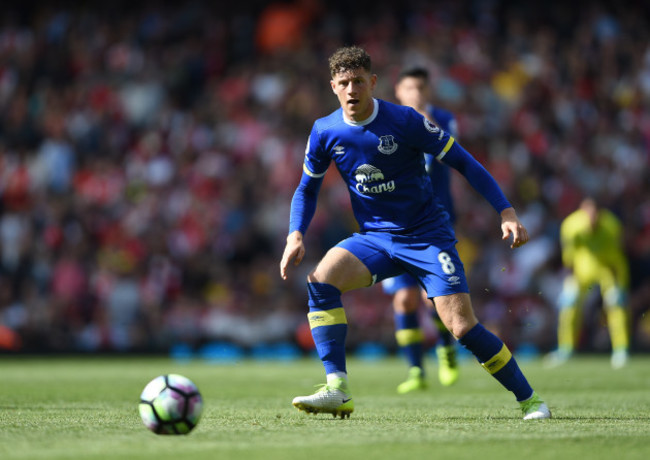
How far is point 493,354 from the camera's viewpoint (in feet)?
20.3

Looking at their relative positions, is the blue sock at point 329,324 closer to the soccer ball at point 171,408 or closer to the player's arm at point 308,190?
the player's arm at point 308,190

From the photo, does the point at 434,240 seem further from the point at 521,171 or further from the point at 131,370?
the point at 521,171

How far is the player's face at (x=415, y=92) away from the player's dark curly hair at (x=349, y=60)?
2562mm

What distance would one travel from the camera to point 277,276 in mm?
16781

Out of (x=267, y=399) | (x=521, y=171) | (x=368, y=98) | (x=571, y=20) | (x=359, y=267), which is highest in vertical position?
(x=571, y=20)

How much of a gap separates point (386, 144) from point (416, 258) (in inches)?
30.3

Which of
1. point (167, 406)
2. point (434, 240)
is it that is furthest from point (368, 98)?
point (167, 406)

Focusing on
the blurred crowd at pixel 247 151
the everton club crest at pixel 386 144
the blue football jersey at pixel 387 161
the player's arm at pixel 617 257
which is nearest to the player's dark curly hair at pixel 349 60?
the blue football jersey at pixel 387 161

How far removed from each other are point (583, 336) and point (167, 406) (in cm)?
1224

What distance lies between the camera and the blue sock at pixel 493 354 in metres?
6.19

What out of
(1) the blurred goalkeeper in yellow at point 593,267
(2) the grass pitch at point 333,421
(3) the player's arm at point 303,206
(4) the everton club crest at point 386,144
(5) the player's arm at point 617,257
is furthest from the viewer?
(5) the player's arm at point 617,257

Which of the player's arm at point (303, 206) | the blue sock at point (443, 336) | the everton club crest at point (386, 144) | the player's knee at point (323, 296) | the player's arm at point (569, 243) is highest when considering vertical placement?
the player's arm at point (569, 243)

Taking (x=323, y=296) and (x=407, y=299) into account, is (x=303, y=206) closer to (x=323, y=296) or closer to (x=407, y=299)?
(x=323, y=296)

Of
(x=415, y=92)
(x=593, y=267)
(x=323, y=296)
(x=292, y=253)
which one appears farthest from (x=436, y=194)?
(x=593, y=267)
